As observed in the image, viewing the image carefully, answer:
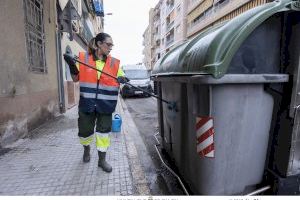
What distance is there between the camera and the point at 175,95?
2941 millimetres

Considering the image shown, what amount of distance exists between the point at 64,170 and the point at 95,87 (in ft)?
3.98

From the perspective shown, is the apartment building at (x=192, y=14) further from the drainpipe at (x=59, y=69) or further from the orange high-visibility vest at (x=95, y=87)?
the orange high-visibility vest at (x=95, y=87)

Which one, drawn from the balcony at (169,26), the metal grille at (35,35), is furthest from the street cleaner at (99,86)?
the balcony at (169,26)

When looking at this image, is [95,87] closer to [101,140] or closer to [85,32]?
[101,140]

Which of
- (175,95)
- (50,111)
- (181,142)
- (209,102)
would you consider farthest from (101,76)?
(50,111)

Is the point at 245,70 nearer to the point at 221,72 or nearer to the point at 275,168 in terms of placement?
the point at 221,72

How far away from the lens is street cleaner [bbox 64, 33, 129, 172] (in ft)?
10.5

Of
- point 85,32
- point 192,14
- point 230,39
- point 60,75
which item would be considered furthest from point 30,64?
point 192,14

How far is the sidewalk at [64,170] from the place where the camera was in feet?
9.28

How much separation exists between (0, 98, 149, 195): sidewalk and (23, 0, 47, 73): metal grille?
1.97 meters

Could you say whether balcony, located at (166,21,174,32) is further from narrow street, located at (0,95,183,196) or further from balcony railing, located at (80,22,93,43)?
narrow street, located at (0,95,183,196)

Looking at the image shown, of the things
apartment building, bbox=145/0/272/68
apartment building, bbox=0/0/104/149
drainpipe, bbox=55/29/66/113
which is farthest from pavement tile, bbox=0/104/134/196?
apartment building, bbox=145/0/272/68

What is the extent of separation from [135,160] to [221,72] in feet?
7.71

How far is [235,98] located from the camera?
80.7 inches
